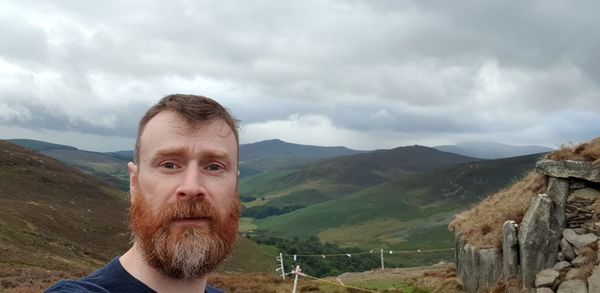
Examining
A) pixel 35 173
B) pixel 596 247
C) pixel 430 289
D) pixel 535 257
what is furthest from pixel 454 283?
pixel 35 173

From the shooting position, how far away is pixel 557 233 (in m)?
18.0

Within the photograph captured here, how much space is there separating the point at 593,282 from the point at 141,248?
54.0ft

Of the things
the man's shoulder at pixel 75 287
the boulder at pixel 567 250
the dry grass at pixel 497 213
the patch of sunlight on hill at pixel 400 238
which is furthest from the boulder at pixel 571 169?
the patch of sunlight on hill at pixel 400 238

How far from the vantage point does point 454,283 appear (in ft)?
77.0

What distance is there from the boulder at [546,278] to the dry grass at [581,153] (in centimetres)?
426

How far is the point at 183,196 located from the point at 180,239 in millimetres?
261

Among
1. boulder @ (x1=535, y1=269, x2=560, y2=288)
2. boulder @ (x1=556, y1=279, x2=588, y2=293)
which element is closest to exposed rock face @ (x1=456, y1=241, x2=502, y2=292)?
boulder @ (x1=535, y1=269, x2=560, y2=288)

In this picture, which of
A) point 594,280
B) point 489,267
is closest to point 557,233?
point 594,280

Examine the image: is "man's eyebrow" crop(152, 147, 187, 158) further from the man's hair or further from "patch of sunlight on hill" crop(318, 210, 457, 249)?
"patch of sunlight on hill" crop(318, 210, 457, 249)

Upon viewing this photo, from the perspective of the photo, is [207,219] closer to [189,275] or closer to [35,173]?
[189,275]

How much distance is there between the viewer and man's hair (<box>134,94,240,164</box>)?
10.4ft

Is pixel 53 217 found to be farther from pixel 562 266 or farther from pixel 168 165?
pixel 168 165

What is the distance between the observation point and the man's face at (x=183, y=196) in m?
2.99

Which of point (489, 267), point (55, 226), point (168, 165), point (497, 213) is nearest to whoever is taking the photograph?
point (168, 165)
